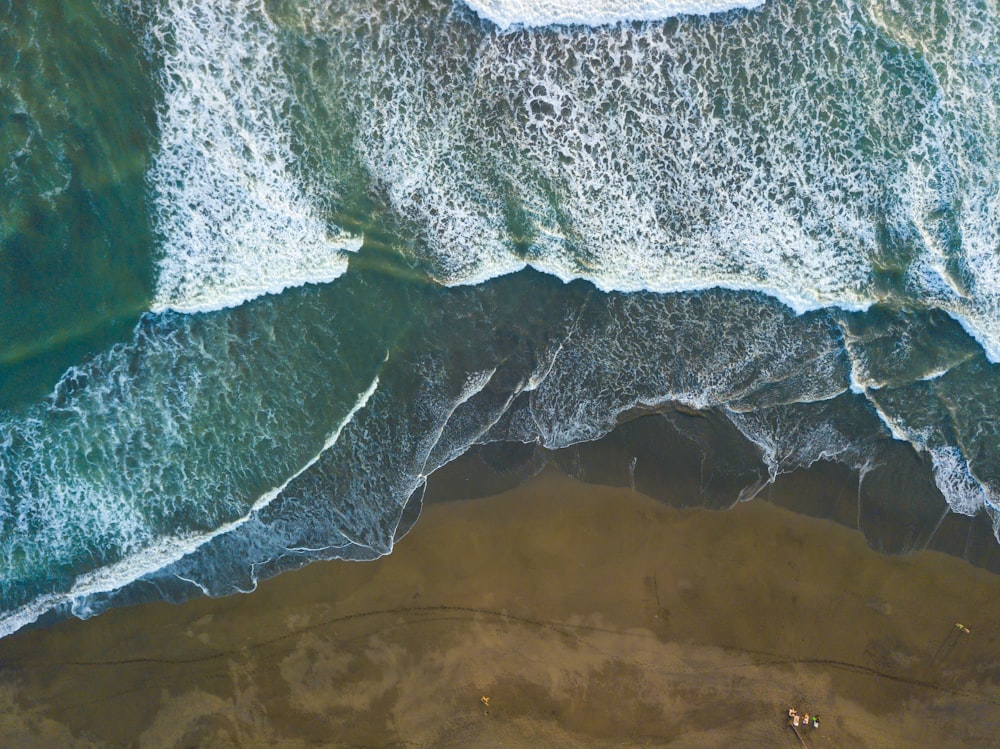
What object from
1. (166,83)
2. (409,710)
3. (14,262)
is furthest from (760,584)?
(14,262)

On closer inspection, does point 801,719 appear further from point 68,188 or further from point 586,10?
point 68,188

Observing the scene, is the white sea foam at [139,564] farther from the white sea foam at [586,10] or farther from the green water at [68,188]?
the white sea foam at [586,10]

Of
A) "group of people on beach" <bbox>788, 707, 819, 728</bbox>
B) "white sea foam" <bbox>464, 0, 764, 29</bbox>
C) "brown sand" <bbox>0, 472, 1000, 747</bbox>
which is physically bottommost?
"group of people on beach" <bbox>788, 707, 819, 728</bbox>

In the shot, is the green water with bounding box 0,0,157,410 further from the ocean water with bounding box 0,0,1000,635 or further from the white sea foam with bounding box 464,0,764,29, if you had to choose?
the white sea foam with bounding box 464,0,764,29

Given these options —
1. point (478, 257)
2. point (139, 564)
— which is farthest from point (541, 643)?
point (139, 564)

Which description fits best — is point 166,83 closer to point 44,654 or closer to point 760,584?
point 44,654

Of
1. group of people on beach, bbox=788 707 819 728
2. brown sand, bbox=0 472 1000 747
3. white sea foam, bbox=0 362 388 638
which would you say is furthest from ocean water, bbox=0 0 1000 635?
group of people on beach, bbox=788 707 819 728
